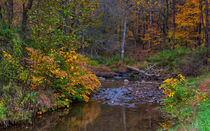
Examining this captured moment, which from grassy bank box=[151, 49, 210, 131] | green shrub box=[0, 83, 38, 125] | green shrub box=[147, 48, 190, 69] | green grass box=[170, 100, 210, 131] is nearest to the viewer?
green grass box=[170, 100, 210, 131]

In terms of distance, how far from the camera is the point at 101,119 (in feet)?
21.8

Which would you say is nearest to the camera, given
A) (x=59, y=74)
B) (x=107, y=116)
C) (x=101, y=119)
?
(x=101, y=119)

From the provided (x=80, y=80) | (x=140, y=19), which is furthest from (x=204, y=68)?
(x=140, y=19)

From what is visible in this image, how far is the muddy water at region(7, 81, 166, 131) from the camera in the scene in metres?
5.81

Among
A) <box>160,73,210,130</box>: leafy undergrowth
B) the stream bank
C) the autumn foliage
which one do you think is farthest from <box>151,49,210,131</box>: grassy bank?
the autumn foliage

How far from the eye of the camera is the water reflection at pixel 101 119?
5.82 metres

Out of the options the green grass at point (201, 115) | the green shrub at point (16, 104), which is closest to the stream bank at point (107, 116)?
the green shrub at point (16, 104)

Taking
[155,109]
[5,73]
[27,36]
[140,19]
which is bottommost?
[155,109]

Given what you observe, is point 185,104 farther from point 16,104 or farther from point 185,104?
point 16,104

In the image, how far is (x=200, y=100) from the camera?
643 cm

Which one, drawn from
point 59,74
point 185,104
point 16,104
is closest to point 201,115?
point 185,104

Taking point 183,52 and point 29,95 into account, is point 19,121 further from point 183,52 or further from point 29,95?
point 183,52

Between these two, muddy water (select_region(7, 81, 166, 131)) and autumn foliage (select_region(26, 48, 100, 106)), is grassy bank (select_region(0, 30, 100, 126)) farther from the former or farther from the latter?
muddy water (select_region(7, 81, 166, 131))

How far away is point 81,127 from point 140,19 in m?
33.7
